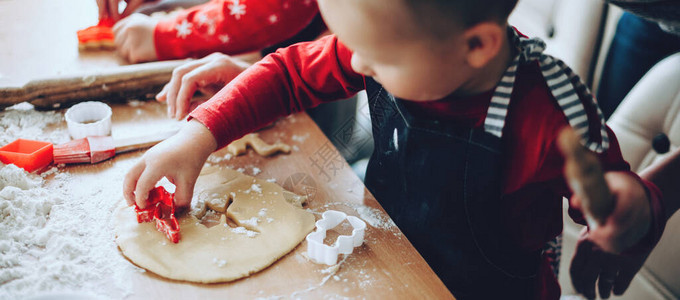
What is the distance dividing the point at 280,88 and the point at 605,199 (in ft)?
1.77

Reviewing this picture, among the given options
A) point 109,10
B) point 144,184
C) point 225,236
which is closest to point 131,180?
point 144,184

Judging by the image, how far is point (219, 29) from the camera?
1041 millimetres

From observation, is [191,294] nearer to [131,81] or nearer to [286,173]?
[286,173]

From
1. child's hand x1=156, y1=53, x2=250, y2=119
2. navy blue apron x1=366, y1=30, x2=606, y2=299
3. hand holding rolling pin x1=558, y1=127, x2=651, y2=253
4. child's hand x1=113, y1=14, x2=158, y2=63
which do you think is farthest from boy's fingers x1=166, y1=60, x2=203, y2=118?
hand holding rolling pin x1=558, y1=127, x2=651, y2=253

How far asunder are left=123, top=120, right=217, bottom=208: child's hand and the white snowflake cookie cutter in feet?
0.65

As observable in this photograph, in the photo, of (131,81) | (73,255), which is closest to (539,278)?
(73,255)

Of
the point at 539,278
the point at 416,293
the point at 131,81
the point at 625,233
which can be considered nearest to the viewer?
the point at 625,233

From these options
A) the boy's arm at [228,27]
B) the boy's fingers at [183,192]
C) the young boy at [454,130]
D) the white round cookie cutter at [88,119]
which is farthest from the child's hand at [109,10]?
the boy's fingers at [183,192]

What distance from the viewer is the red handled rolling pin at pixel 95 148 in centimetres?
78

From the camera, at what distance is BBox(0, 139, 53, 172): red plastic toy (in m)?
0.75

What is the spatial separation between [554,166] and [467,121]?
0.43 feet

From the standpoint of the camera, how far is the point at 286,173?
829 millimetres

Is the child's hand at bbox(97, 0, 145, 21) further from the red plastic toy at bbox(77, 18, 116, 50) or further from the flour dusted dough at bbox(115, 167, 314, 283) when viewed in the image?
the flour dusted dough at bbox(115, 167, 314, 283)

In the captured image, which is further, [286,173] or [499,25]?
[286,173]
